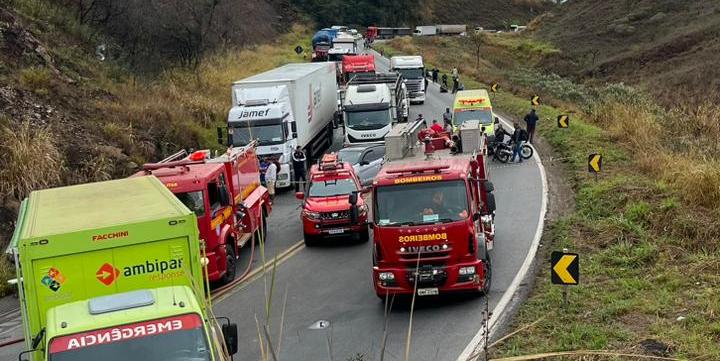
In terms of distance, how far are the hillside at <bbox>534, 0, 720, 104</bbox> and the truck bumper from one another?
31598mm

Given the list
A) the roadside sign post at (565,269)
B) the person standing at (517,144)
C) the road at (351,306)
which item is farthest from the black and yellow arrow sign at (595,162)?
the roadside sign post at (565,269)

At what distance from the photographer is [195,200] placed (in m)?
15.7

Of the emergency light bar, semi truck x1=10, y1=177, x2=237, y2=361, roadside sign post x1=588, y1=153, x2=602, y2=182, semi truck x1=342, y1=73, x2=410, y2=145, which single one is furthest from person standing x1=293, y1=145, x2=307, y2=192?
semi truck x1=10, y1=177, x2=237, y2=361

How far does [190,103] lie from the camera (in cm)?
3381

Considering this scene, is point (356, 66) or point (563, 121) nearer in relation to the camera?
point (563, 121)

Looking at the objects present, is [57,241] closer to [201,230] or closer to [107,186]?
[107,186]

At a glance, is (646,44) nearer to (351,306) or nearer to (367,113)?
(367,113)

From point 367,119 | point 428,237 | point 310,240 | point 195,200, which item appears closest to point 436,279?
point 428,237

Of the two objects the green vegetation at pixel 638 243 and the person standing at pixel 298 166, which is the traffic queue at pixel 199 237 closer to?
the green vegetation at pixel 638 243

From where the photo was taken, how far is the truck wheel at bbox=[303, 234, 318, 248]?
62.5 ft

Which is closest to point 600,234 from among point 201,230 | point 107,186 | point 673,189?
point 673,189

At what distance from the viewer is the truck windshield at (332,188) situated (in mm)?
19859

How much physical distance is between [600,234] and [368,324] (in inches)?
241

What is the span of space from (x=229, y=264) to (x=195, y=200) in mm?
1703
